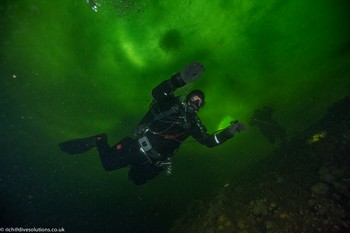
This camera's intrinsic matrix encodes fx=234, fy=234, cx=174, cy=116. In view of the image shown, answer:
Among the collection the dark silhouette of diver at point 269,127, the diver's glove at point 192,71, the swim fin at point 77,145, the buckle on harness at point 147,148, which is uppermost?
the swim fin at point 77,145

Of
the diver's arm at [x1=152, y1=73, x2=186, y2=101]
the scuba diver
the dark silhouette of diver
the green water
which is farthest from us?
the dark silhouette of diver

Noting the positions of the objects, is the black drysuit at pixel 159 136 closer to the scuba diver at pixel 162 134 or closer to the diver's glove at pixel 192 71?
the scuba diver at pixel 162 134

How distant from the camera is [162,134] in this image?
22.5ft

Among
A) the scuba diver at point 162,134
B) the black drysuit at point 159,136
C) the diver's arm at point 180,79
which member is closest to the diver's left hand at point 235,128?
the scuba diver at point 162,134

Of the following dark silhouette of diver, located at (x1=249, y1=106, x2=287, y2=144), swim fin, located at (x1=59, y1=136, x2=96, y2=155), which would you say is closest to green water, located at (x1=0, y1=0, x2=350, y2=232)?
dark silhouette of diver, located at (x1=249, y1=106, x2=287, y2=144)

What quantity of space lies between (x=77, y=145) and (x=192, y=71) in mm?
4833

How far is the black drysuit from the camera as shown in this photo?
643cm

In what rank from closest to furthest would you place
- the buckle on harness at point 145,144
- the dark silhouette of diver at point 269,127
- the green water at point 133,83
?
the buckle on harness at point 145,144 < the green water at point 133,83 < the dark silhouette of diver at point 269,127

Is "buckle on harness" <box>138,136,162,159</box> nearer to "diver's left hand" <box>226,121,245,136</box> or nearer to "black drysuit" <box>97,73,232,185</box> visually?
"black drysuit" <box>97,73,232,185</box>

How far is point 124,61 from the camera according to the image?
32.2 feet

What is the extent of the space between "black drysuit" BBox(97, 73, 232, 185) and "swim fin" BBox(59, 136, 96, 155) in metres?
0.32

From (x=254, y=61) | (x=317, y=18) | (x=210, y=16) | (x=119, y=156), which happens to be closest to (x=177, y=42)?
(x=210, y=16)

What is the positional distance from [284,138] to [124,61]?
30.3ft

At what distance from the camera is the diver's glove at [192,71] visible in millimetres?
5742
